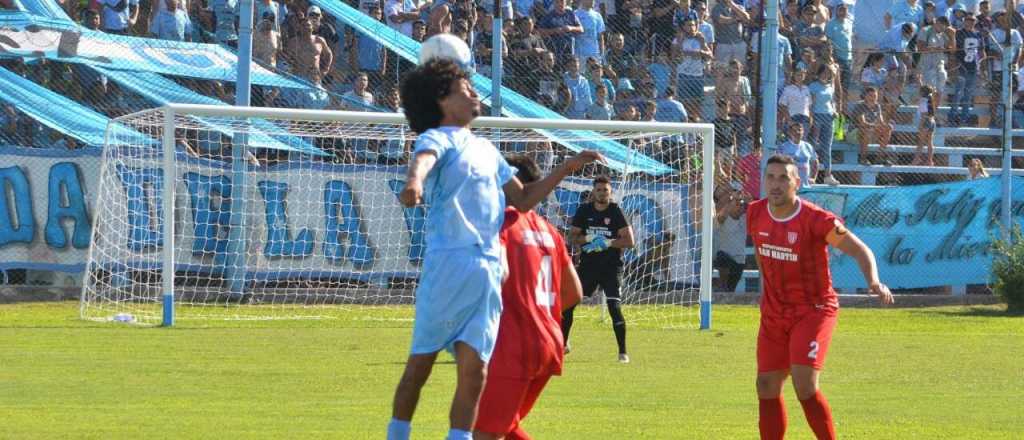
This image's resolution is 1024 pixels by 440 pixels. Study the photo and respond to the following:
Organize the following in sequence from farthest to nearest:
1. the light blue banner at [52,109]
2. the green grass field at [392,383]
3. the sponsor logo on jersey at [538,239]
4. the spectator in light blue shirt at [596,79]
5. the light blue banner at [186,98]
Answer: the spectator in light blue shirt at [596,79] → the light blue banner at [52,109] → the light blue banner at [186,98] → the green grass field at [392,383] → the sponsor logo on jersey at [538,239]

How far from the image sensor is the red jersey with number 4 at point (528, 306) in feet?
22.8

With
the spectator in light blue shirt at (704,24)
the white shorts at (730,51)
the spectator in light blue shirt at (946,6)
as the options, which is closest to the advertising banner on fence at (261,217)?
the white shorts at (730,51)

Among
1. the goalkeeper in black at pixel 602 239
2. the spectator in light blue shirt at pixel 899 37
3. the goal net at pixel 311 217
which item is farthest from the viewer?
the spectator in light blue shirt at pixel 899 37

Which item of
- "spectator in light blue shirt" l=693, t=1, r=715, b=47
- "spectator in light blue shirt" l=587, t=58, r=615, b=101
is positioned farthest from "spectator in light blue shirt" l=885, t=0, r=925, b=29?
"spectator in light blue shirt" l=587, t=58, r=615, b=101

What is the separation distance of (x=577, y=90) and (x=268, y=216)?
18.7 feet

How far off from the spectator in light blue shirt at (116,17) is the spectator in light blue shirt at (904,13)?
1427cm

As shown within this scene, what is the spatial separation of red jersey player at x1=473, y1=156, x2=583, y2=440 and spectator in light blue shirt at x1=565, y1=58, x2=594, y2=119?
674 inches

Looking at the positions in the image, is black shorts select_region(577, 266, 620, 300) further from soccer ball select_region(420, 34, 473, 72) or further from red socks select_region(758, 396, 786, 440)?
soccer ball select_region(420, 34, 473, 72)

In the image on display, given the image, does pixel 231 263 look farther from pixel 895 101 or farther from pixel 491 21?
pixel 895 101

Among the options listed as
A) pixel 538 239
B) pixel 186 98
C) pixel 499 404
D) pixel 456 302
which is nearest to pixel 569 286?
pixel 538 239

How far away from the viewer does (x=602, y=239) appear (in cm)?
1595

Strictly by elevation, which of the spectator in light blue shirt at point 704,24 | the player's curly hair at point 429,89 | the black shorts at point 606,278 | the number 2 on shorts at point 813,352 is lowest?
the number 2 on shorts at point 813,352

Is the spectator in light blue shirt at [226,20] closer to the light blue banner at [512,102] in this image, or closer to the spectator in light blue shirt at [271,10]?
the spectator in light blue shirt at [271,10]

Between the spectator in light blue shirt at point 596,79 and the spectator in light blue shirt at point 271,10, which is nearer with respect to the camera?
the spectator in light blue shirt at point 271,10
